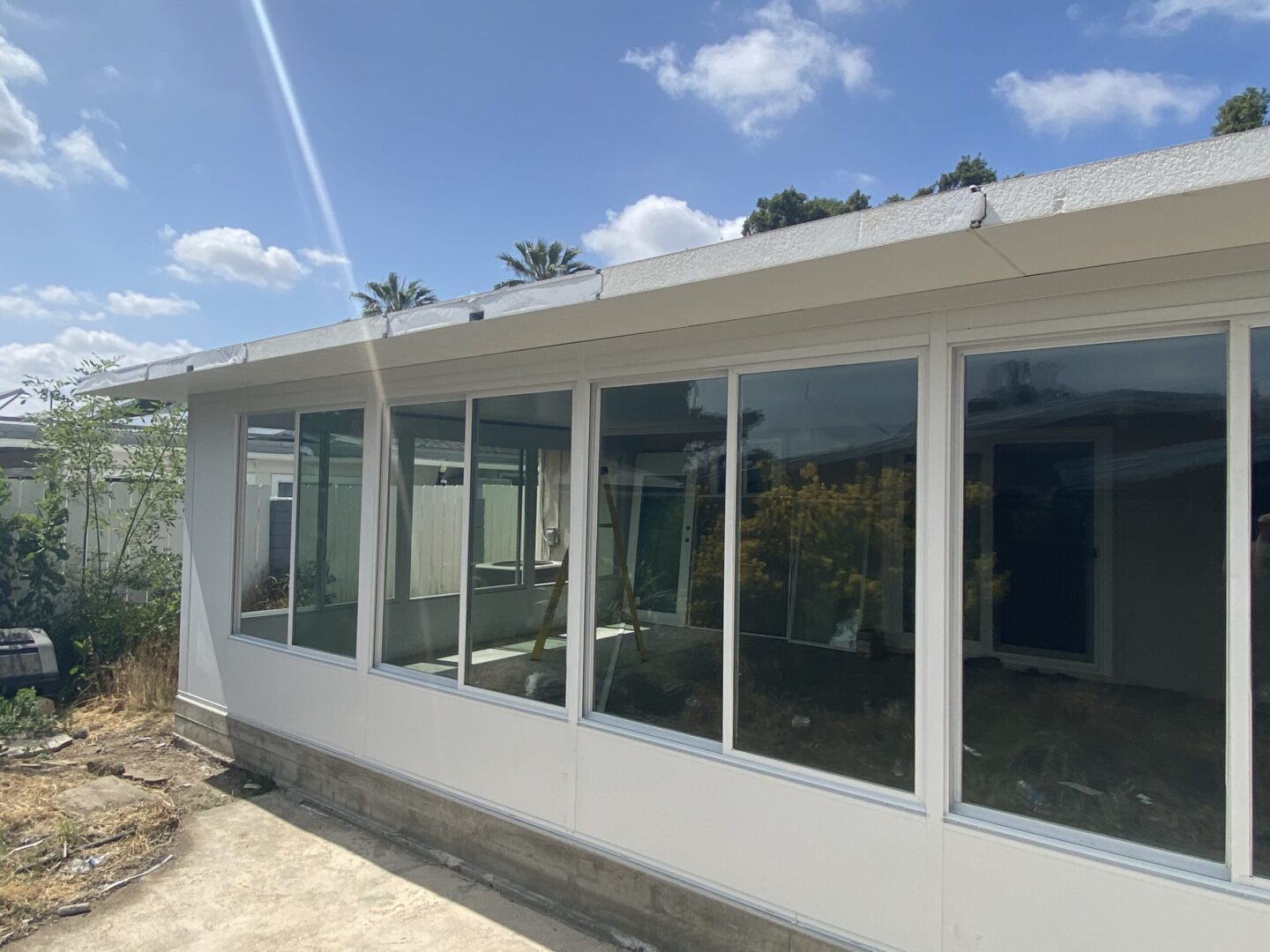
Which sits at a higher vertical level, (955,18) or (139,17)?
(955,18)

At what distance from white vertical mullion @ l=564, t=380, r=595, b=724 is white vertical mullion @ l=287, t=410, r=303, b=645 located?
90.1 inches

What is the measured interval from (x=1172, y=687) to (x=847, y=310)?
11.1ft

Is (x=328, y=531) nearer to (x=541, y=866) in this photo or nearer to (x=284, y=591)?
(x=284, y=591)

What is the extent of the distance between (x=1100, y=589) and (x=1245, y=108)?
19.8 metres

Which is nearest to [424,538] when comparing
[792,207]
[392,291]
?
[792,207]

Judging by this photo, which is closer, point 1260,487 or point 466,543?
point 1260,487

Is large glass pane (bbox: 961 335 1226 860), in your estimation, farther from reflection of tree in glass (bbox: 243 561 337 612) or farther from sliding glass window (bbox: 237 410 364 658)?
reflection of tree in glass (bbox: 243 561 337 612)

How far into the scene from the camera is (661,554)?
4762 mm

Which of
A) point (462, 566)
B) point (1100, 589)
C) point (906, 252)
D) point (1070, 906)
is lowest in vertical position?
point (1070, 906)

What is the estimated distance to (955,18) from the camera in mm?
6508

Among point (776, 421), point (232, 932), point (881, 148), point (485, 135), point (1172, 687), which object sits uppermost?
point (881, 148)

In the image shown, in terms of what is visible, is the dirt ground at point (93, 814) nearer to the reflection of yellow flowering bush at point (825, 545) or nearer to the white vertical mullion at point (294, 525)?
the white vertical mullion at point (294, 525)

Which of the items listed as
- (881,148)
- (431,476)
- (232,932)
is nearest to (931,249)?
(431,476)

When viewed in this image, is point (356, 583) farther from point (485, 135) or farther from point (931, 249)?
point (485, 135)
